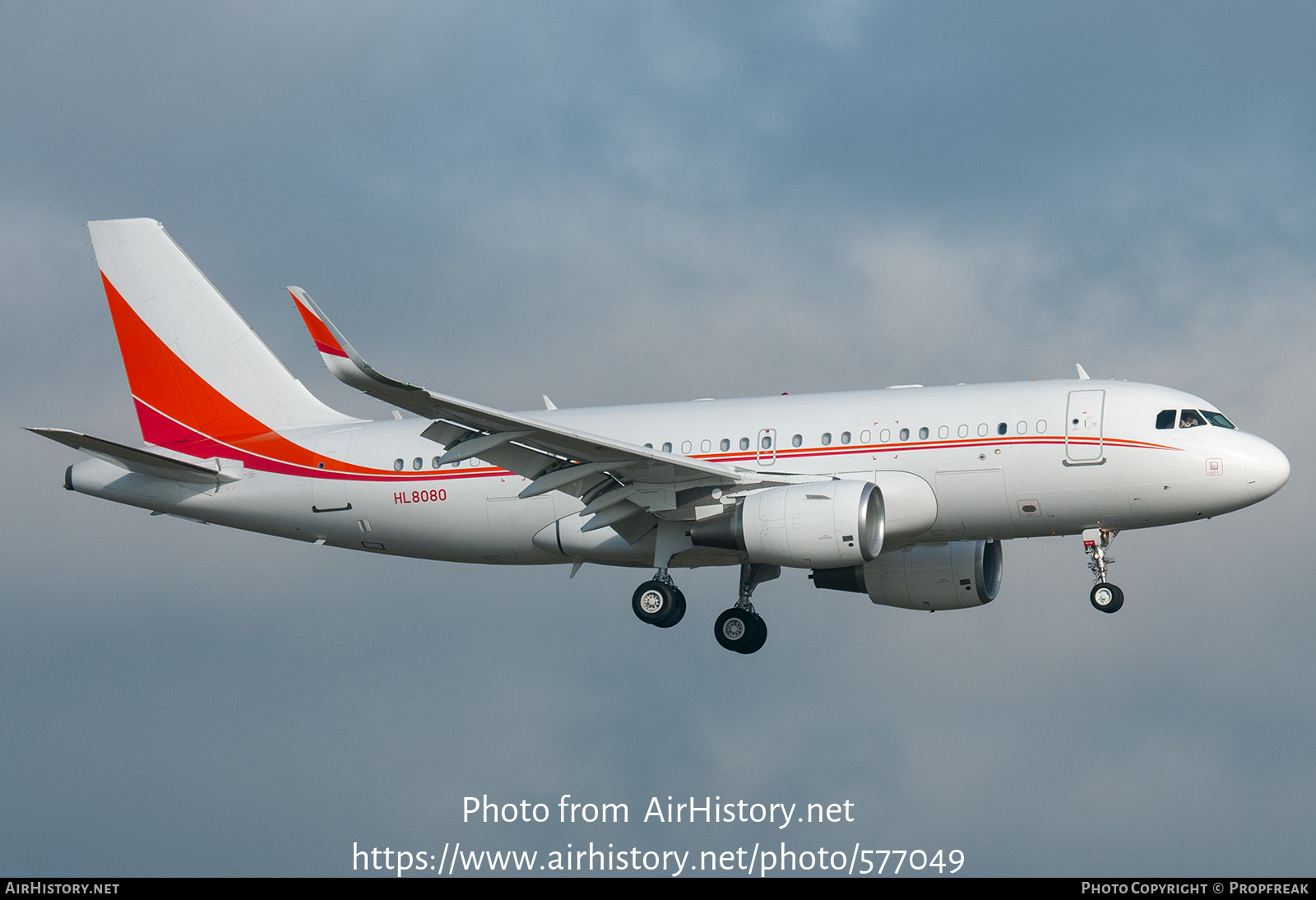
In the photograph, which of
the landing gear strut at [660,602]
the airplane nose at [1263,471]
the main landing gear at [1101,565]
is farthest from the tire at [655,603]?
the airplane nose at [1263,471]

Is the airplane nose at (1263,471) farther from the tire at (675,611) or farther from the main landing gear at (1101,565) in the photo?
the tire at (675,611)

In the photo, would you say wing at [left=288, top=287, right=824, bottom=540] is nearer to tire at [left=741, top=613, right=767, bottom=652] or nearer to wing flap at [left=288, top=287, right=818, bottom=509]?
wing flap at [left=288, top=287, right=818, bottom=509]

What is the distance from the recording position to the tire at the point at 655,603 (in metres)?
35.5

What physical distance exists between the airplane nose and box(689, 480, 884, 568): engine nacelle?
7.47 meters

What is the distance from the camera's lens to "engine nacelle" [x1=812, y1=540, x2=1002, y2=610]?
3856cm

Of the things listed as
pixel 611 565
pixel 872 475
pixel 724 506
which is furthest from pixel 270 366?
pixel 872 475

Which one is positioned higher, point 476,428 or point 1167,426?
point 1167,426

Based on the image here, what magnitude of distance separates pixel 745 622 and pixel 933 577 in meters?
4.68

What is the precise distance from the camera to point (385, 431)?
3891 cm

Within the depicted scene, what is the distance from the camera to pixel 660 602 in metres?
35.6

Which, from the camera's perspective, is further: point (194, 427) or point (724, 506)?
point (194, 427)

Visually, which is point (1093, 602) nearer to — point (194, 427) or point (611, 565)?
point (611, 565)

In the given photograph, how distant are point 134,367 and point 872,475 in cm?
1963

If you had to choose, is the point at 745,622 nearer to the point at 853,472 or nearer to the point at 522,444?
the point at 853,472
